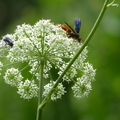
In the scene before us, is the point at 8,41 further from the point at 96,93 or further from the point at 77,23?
the point at 96,93

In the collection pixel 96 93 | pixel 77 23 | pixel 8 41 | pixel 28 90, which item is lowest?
pixel 28 90

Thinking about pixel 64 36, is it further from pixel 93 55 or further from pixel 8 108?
A: pixel 8 108

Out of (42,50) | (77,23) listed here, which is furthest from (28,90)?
(77,23)

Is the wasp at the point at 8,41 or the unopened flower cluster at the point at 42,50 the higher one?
the wasp at the point at 8,41

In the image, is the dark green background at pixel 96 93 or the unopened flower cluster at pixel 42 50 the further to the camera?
the dark green background at pixel 96 93

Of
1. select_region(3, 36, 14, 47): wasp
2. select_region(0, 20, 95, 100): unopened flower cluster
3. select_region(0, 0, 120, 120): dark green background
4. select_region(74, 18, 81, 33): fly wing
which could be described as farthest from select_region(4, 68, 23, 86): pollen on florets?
select_region(0, 0, 120, 120): dark green background

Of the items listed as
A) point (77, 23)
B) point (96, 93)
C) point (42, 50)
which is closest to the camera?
point (42, 50)

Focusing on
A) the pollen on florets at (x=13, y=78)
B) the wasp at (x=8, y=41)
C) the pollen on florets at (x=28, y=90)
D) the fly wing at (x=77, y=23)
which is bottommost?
the pollen on florets at (x=28, y=90)

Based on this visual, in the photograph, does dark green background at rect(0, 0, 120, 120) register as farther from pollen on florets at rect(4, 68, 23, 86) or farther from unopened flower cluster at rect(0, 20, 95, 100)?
pollen on florets at rect(4, 68, 23, 86)

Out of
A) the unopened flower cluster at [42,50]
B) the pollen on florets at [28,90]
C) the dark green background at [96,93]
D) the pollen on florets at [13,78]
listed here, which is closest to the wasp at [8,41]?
the unopened flower cluster at [42,50]

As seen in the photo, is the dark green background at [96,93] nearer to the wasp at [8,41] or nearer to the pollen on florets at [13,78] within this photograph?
the pollen on florets at [13,78]

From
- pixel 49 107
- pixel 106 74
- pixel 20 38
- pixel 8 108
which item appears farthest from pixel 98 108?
pixel 20 38
